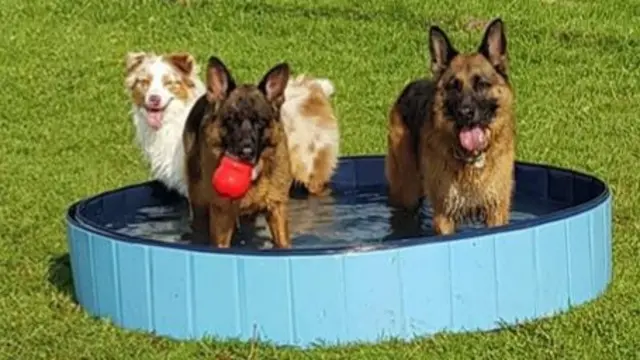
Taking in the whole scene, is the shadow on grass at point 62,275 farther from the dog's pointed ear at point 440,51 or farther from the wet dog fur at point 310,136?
the dog's pointed ear at point 440,51

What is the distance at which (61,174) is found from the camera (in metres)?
11.7

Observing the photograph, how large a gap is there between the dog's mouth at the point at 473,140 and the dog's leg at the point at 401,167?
108cm

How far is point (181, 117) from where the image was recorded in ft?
33.1

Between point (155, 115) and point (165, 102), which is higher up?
point (165, 102)

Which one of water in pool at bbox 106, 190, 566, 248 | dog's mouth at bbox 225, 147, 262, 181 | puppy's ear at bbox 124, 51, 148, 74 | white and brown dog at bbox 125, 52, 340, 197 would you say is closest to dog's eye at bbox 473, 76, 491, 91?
water in pool at bbox 106, 190, 566, 248

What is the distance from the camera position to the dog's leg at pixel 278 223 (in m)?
8.09

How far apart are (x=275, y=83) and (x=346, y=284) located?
1.56m

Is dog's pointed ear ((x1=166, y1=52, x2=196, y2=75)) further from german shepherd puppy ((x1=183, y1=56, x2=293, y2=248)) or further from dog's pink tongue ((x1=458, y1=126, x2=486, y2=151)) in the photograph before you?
dog's pink tongue ((x1=458, y1=126, x2=486, y2=151))

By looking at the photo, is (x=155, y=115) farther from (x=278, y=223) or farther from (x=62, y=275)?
(x=278, y=223)

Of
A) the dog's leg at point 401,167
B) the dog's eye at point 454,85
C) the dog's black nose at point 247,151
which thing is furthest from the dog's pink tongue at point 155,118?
the dog's eye at point 454,85

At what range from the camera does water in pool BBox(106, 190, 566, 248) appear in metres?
8.80

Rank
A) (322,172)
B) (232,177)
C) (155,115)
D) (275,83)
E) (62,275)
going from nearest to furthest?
(232,177), (275,83), (62,275), (155,115), (322,172)

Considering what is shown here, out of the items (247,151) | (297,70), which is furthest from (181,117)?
(297,70)

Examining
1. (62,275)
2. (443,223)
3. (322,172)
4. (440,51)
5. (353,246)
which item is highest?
(440,51)
